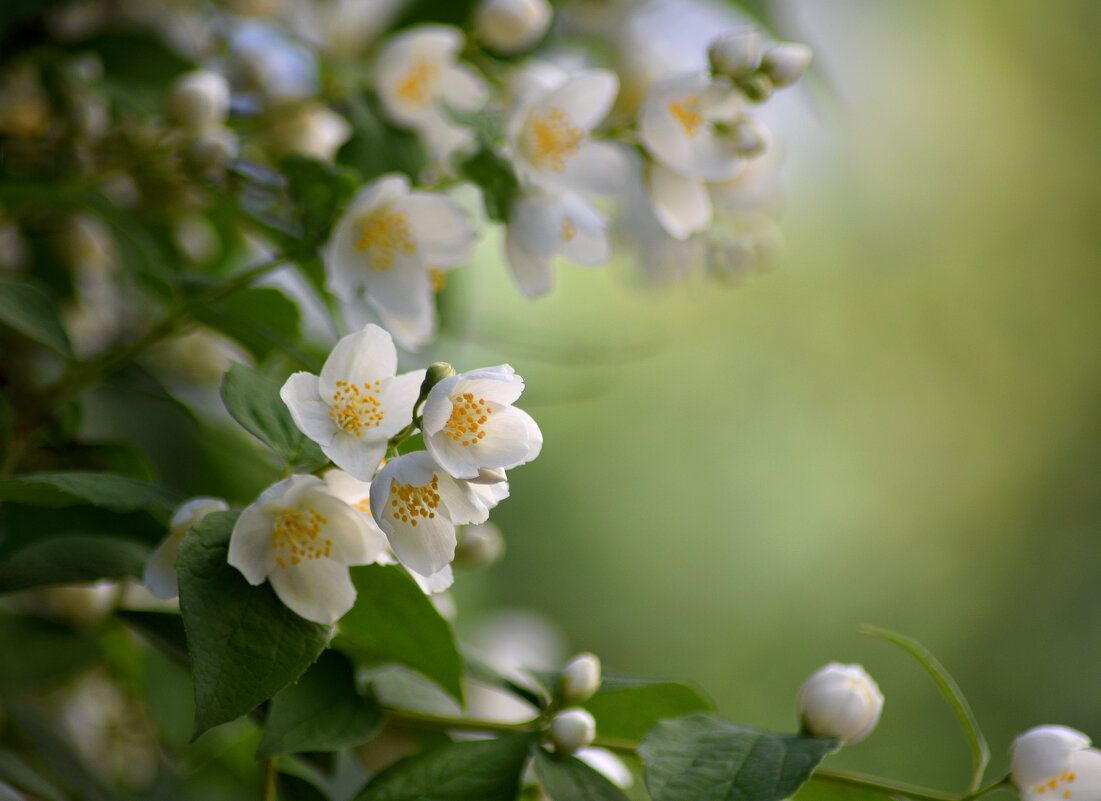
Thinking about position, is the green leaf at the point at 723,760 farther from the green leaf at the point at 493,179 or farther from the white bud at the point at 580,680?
the green leaf at the point at 493,179

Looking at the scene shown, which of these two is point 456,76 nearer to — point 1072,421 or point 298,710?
point 298,710

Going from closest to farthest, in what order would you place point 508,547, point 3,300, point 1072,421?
point 3,300 < point 508,547 < point 1072,421

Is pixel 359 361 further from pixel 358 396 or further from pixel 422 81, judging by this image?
pixel 422 81

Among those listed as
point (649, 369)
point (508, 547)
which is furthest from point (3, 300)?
point (649, 369)

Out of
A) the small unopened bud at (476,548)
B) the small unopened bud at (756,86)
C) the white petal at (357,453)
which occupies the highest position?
the small unopened bud at (756,86)

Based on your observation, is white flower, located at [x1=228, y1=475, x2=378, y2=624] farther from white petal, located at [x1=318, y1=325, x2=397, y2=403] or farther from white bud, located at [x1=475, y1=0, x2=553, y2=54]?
white bud, located at [x1=475, y1=0, x2=553, y2=54]

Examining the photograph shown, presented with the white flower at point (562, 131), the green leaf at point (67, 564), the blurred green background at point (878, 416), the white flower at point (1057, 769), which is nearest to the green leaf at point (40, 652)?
the green leaf at point (67, 564)
